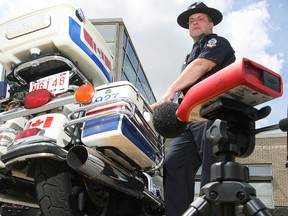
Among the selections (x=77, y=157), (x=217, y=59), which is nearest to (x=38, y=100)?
(x=77, y=157)

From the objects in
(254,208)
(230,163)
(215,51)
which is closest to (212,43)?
(215,51)

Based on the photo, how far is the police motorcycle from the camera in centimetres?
203

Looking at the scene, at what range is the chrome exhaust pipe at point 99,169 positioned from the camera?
1861 mm

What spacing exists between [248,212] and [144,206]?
1.81 m

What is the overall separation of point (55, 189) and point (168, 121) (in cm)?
93

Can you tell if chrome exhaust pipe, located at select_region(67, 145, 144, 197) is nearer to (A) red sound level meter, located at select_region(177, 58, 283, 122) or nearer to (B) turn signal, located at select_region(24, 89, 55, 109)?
(B) turn signal, located at select_region(24, 89, 55, 109)

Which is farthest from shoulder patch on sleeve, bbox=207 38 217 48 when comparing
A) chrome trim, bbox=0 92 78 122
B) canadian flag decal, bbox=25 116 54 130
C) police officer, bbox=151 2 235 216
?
canadian flag decal, bbox=25 116 54 130

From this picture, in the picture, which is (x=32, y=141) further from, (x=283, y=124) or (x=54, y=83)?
(x=283, y=124)

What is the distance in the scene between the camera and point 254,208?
106 centimetres

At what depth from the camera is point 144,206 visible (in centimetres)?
281

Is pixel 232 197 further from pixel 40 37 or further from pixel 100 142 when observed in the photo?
pixel 40 37

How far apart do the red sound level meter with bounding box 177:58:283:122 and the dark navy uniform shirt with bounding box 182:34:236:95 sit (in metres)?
1.18

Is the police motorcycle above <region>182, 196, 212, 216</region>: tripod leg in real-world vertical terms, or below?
above

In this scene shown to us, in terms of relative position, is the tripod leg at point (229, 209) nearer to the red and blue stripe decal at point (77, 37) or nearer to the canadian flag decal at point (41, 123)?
the canadian flag decal at point (41, 123)
